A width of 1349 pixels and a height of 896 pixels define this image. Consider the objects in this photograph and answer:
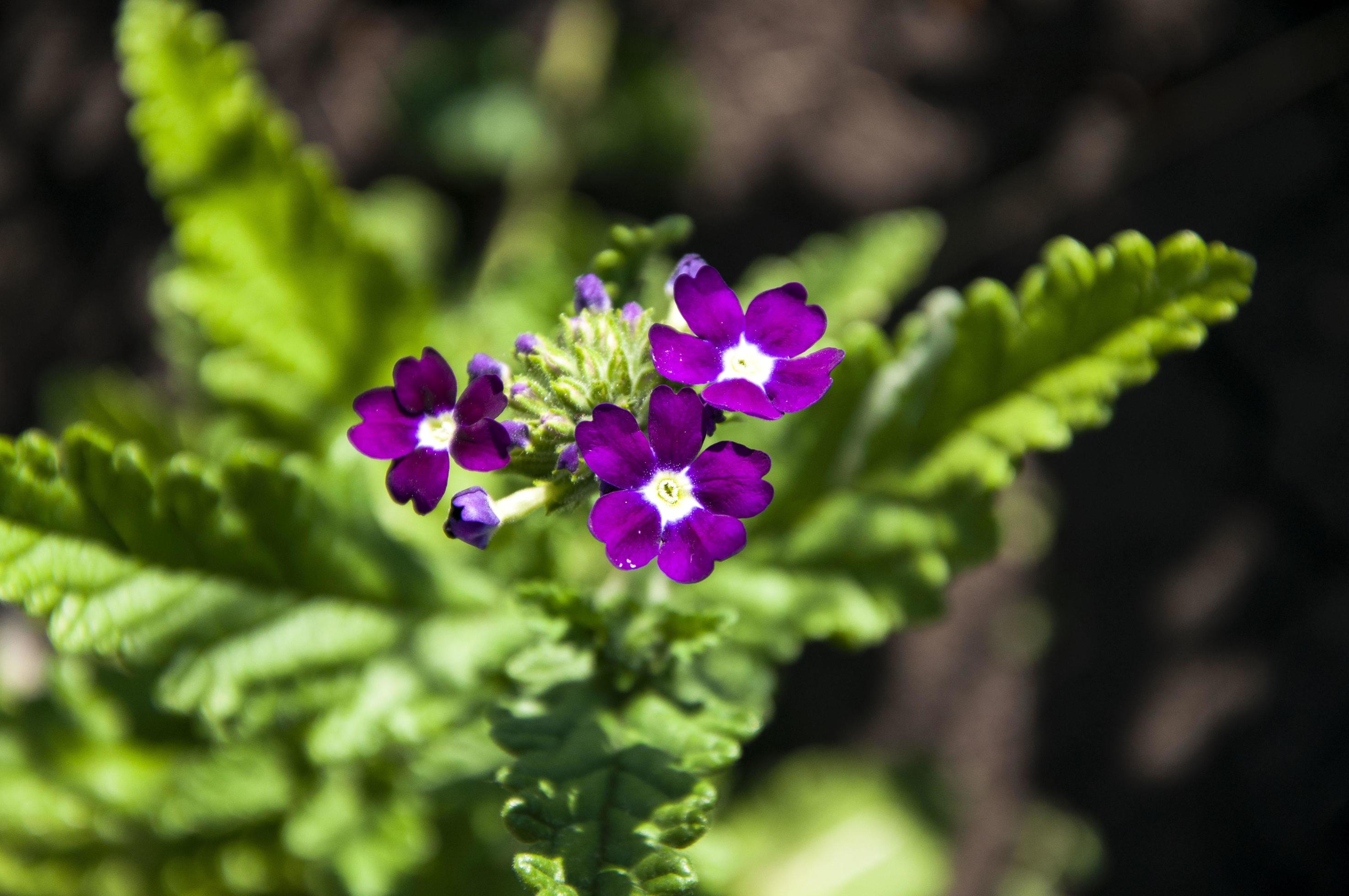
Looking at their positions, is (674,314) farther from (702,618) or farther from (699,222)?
(699,222)

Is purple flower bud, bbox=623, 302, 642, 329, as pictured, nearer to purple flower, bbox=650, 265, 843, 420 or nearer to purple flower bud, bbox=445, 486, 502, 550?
purple flower, bbox=650, 265, 843, 420

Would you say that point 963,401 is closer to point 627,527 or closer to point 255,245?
point 627,527

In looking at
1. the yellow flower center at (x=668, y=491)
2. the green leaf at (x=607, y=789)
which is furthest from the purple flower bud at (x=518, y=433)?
the green leaf at (x=607, y=789)

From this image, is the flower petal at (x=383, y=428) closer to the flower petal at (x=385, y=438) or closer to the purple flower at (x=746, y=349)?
the flower petal at (x=385, y=438)

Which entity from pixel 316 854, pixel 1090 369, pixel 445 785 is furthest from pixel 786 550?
pixel 316 854

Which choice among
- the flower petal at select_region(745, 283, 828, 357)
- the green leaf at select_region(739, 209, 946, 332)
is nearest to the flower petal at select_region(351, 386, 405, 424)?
the flower petal at select_region(745, 283, 828, 357)

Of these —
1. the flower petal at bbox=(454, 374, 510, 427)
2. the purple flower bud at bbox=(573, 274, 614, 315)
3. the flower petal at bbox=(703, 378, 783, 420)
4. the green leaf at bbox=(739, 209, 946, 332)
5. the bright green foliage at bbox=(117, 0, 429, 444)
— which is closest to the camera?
the flower petal at bbox=(703, 378, 783, 420)

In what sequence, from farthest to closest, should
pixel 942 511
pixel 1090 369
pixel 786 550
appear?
pixel 786 550, pixel 942 511, pixel 1090 369
